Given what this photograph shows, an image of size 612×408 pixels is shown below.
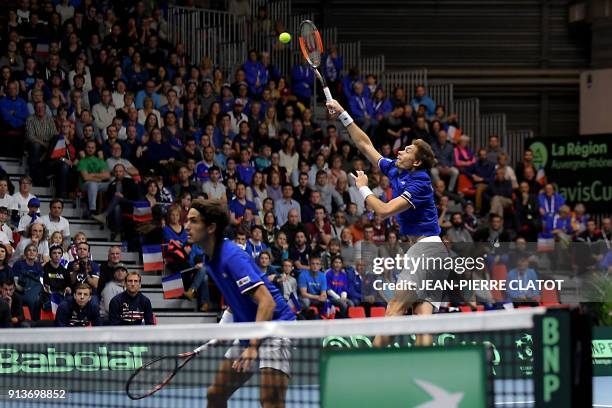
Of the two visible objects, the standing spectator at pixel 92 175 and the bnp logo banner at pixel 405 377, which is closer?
the bnp logo banner at pixel 405 377

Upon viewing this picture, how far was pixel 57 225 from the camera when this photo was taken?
17438mm

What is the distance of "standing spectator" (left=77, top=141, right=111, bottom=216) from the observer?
18.9 m

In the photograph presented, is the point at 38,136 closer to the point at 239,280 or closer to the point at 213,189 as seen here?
the point at 213,189

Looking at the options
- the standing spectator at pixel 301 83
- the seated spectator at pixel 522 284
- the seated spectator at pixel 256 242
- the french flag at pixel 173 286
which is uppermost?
the standing spectator at pixel 301 83

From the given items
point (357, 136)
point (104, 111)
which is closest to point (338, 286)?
point (104, 111)

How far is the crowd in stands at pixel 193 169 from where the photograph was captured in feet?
55.3

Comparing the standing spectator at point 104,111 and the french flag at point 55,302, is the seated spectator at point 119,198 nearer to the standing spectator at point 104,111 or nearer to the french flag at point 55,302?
the standing spectator at point 104,111

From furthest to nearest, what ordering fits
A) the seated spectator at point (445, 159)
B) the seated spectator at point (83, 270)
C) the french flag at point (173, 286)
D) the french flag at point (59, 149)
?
the seated spectator at point (445, 159) → the french flag at point (59, 149) → the french flag at point (173, 286) → the seated spectator at point (83, 270)

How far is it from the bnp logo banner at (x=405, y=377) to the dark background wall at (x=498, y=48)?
24.3 m

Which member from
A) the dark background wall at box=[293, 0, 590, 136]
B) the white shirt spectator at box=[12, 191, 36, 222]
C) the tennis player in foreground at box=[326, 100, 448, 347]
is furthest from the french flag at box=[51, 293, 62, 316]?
the dark background wall at box=[293, 0, 590, 136]

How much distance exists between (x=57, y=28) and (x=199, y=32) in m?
4.24

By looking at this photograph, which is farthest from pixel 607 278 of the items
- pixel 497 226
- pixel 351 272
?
pixel 351 272

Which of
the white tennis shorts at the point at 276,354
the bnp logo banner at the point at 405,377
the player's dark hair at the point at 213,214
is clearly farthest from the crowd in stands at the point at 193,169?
the bnp logo banner at the point at 405,377

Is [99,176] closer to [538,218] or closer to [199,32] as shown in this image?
[199,32]
